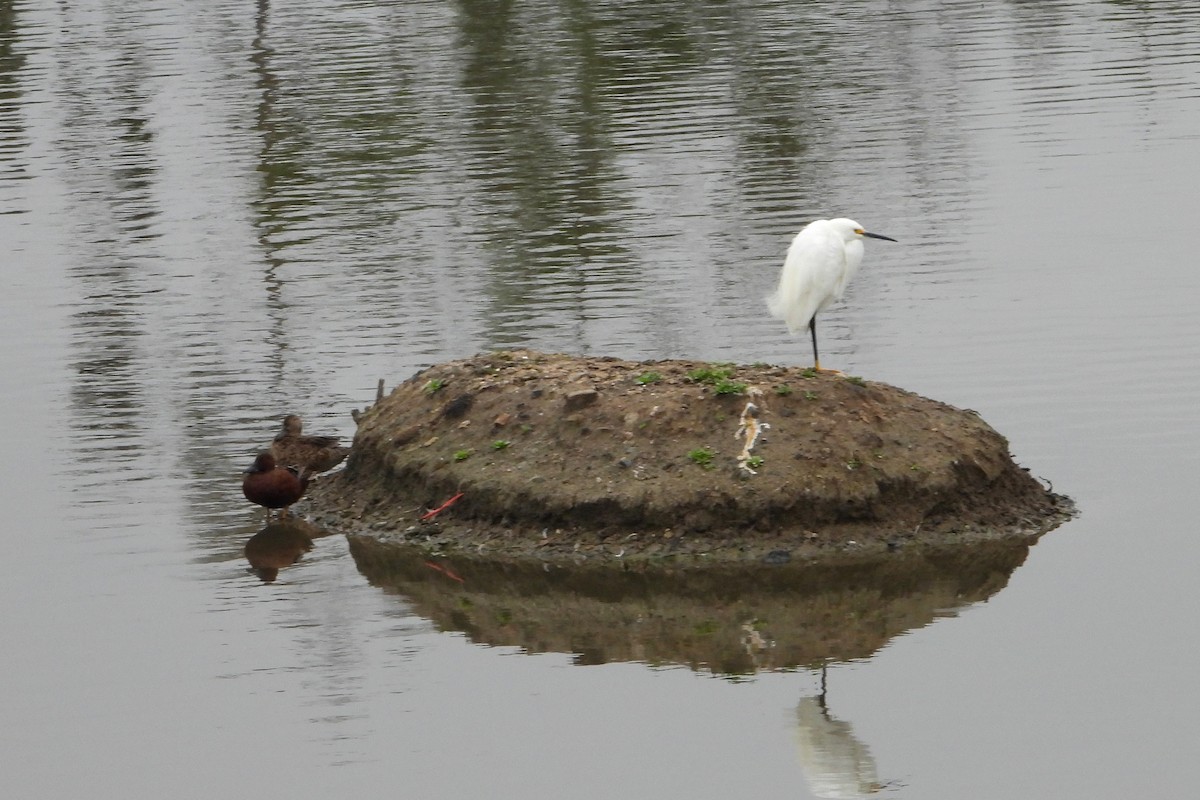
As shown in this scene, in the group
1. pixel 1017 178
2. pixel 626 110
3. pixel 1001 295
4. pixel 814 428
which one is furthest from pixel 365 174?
pixel 814 428

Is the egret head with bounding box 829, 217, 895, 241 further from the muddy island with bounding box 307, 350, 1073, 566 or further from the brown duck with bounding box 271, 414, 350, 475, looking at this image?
the brown duck with bounding box 271, 414, 350, 475

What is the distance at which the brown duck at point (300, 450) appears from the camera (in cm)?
1544

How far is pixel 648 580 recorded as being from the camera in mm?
13047

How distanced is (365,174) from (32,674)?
17.7 m

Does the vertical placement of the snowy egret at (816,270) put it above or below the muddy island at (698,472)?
above

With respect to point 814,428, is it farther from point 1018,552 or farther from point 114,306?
point 114,306

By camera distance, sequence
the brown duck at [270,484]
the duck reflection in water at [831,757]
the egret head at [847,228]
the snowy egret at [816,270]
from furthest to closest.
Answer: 1. the brown duck at [270,484]
2. the egret head at [847,228]
3. the snowy egret at [816,270]
4. the duck reflection in water at [831,757]

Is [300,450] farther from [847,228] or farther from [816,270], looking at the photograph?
[847,228]

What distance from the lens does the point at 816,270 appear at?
46.4 ft

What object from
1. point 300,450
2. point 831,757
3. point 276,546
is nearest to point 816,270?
point 300,450

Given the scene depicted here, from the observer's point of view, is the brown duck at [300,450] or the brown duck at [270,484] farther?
the brown duck at [300,450]

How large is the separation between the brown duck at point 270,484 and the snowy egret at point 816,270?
4020 mm

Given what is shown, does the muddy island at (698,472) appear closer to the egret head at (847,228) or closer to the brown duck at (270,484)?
the brown duck at (270,484)

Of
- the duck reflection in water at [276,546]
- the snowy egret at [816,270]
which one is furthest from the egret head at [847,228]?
the duck reflection in water at [276,546]
